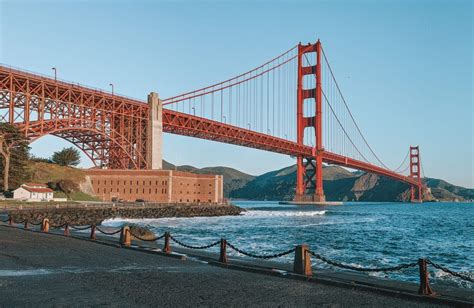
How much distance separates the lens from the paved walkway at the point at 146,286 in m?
10.5

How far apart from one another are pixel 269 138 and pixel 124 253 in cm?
8484

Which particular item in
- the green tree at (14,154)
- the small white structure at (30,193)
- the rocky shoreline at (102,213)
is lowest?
the rocky shoreline at (102,213)

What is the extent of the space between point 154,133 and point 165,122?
499cm

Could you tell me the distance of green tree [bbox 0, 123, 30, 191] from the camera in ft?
223

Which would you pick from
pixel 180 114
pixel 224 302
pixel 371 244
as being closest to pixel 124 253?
pixel 224 302

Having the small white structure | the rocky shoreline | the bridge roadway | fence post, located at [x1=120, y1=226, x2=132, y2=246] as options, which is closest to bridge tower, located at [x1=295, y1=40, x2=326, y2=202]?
the bridge roadway

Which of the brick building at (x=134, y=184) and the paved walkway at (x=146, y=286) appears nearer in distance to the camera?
the paved walkway at (x=146, y=286)

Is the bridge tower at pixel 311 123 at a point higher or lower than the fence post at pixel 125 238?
higher

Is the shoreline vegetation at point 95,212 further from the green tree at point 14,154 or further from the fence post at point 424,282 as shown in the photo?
the fence post at point 424,282

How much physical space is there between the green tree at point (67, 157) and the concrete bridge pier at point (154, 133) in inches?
708

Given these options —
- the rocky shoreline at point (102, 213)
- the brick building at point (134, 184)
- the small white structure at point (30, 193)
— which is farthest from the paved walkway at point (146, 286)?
the brick building at point (134, 184)

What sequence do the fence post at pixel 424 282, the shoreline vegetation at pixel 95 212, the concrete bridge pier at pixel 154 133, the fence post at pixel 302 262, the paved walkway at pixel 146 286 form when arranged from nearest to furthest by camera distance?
the paved walkway at pixel 146 286
the fence post at pixel 424 282
the fence post at pixel 302 262
the shoreline vegetation at pixel 95 212
the concrete bridge pier at pixel 154 133

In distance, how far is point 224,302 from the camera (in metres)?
10.6

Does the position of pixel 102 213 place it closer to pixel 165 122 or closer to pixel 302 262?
pixel 165 122
